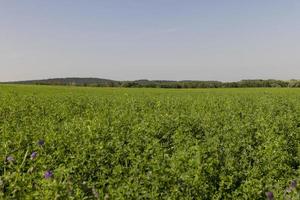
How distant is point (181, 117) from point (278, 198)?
760 centimetres

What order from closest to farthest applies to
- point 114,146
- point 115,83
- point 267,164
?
point 267,164 < point 114,146 < point 115,83

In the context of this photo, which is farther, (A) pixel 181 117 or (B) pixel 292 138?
(A) pixel 181 117

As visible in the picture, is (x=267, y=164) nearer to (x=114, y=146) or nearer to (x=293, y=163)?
(x=293, y=163)

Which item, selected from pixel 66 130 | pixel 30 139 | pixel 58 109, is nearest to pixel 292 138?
pixel 66 130

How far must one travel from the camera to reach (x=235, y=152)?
815 centimetres

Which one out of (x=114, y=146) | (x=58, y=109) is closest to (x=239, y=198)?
(x=114, y=146)

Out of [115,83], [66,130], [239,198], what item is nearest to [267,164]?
[239,198]

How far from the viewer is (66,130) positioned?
935 cm

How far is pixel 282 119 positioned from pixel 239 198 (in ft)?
23.8

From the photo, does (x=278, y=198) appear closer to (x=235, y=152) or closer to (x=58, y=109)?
(x=235, y=152)

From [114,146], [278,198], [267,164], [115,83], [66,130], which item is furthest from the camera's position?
[115,83]

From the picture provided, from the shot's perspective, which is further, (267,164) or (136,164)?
(267,164)

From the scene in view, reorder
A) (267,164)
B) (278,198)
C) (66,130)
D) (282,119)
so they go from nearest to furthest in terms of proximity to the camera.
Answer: (278,198)
(267,164)
(66,130)
(282,119)

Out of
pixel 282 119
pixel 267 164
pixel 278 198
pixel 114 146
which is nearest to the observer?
pixel 278 198
